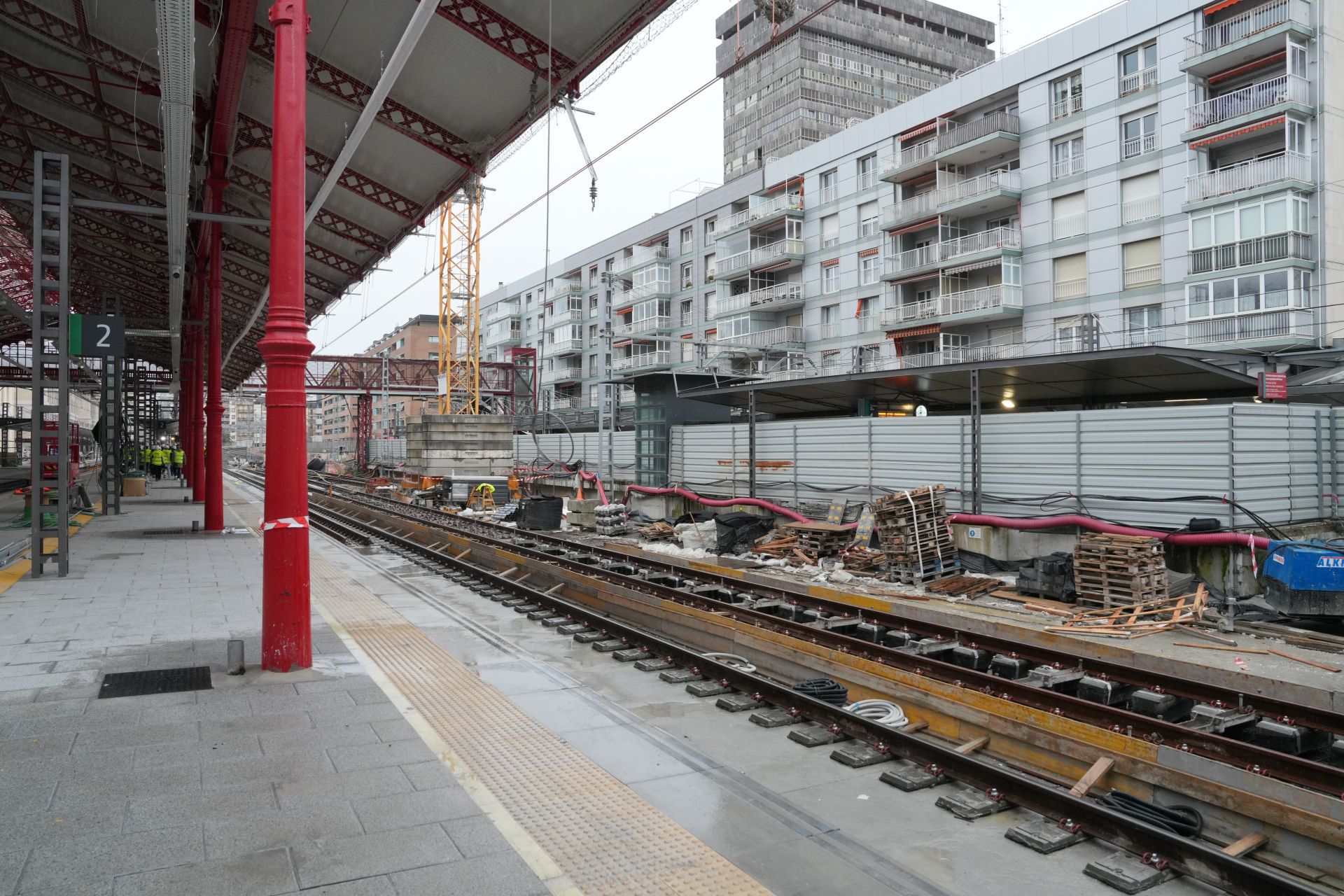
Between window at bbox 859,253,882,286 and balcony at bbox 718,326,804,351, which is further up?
window at bbox 859,253,882,286

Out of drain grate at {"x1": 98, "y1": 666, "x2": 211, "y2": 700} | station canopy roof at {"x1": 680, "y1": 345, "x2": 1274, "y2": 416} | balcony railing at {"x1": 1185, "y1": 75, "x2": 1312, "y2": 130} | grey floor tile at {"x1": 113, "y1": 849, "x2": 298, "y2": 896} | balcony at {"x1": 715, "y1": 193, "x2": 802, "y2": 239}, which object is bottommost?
grey floor tile at {"x1": 113, "y1": 849, "x2": 298, "y2": 896}

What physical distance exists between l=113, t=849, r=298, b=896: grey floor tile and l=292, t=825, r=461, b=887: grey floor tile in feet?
0.33

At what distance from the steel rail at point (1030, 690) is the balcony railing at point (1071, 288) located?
81.5 ft

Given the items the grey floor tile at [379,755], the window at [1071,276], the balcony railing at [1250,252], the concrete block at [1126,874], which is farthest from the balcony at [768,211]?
the concrete block at [1126,874]

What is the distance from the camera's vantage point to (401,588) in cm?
1340

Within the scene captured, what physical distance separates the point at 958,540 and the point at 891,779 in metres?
11.4

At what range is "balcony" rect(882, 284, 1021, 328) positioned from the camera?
3378 cm

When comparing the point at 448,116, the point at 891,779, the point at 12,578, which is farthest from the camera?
the point at 448,116

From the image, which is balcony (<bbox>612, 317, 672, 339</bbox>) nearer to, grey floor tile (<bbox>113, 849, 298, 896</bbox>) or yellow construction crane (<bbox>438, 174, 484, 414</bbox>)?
yellow construction crane (<bbox>438, 174, 484, 414</bbox>)

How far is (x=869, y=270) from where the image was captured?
135 ft

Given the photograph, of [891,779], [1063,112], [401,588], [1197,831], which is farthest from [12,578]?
[1063,112]

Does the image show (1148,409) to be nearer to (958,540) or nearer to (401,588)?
(958,540)

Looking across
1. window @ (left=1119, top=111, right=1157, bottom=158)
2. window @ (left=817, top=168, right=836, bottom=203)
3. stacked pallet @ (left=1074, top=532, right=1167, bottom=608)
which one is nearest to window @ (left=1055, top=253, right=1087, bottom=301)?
window @ (left=1119, top=111, right=1157, bottom=158)

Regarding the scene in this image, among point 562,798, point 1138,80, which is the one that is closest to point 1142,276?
point 1138,80
